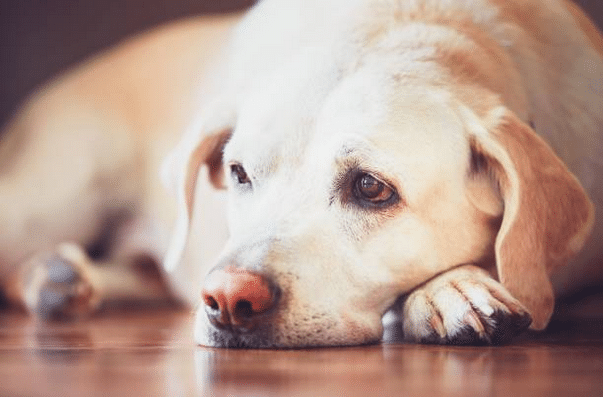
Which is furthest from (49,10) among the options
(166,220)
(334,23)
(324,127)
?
(324,127)

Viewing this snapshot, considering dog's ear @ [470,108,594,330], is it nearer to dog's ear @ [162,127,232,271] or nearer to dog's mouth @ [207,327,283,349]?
dog's mouth @ [207,327,283,349]

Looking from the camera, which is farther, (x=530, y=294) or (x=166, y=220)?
(x=166, y=220)

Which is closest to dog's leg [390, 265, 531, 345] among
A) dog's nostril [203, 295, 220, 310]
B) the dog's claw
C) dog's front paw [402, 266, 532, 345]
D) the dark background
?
dog's front paw [402, 266, 532, 345]

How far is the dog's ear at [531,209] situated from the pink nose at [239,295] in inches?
20.5

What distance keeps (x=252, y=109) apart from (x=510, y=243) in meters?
0.70

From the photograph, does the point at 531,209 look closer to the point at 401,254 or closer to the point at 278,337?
the point at 401,254

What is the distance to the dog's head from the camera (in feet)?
6.40

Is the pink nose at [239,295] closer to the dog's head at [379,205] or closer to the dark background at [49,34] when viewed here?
the dog's head at [379,205]

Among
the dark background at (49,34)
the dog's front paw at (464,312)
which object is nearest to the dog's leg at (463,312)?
the dog's front paw at (464,312)

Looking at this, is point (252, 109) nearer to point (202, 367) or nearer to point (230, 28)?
point (202, 367)

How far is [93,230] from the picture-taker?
362cm

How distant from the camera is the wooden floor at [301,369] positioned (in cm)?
138

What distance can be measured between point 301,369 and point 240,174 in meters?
0.81

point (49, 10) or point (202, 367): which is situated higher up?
point (49, 10)
